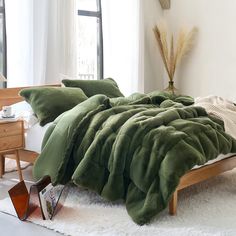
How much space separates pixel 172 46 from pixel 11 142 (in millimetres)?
3563

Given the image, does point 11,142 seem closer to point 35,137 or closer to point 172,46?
point 35,137

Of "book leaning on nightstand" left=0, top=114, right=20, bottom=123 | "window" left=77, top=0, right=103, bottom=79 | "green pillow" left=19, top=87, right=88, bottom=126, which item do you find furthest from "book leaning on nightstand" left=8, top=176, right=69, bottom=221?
"window" left=77, top=0, right=103, bottom=79

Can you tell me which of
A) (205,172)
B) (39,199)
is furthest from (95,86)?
(39,199)

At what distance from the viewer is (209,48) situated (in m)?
5.89

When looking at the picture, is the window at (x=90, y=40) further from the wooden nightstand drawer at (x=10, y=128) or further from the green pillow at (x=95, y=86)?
the wooden nightstand drawer at (x=10, y=128)

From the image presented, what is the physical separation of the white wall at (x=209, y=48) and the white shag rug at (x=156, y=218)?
2.89 meters

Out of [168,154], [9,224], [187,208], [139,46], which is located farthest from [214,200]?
[139,46]

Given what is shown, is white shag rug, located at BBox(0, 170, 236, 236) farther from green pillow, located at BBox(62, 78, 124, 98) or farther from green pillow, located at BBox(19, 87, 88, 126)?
green pillow, located at BBox(62, 78, 124, 98)

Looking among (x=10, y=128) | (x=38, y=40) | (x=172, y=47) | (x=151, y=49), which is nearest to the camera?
(x=10, y=128)

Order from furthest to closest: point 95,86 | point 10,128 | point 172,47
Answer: point 172,47, point 95,86, point 10,128

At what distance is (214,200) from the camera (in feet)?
9.75

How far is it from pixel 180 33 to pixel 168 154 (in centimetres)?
380

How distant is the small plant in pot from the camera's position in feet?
19.8

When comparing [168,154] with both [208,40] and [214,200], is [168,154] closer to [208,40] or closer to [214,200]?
[214,200]
